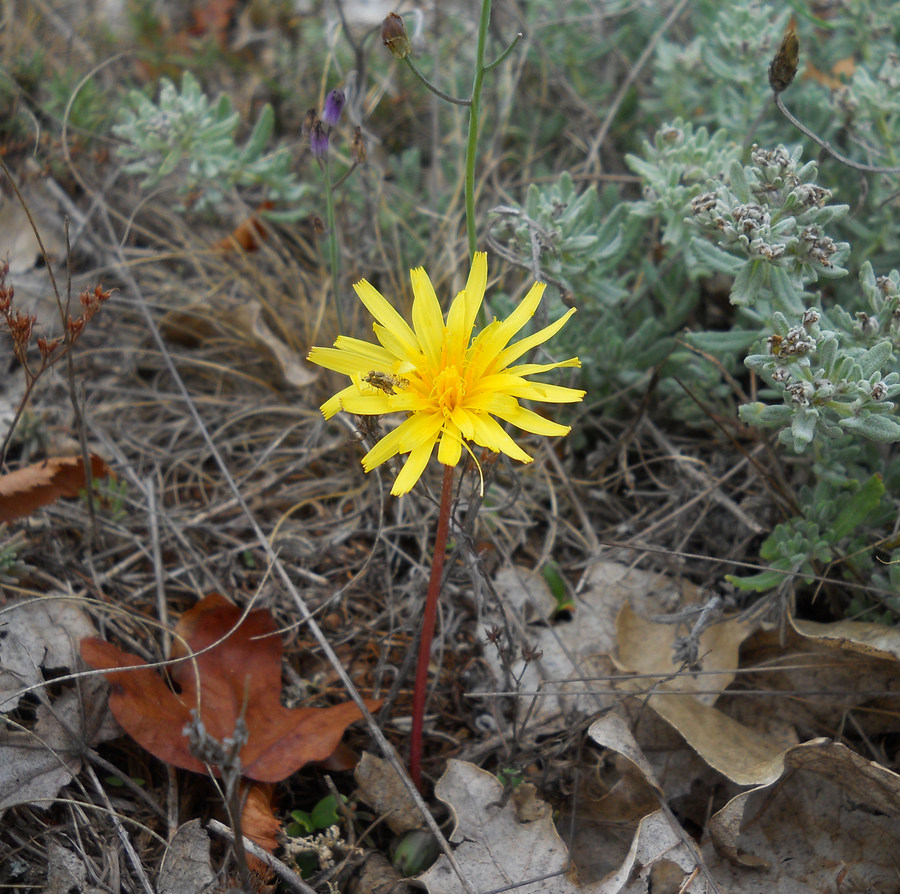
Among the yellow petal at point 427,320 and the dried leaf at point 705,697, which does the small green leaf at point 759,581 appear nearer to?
the dried leaf at point 705,697

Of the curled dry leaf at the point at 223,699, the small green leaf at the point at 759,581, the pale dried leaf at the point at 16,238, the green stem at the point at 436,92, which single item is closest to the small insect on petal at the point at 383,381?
the green stem at the point at 436,92

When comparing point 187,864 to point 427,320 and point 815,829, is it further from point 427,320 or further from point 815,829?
point 815,829

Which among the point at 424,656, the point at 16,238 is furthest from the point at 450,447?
the point at 16,238

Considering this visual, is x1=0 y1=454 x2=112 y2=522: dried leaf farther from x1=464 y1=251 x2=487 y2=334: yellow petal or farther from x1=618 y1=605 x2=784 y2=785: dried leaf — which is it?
x1=618 y1=605 x2=784 y2=785: dried leaf

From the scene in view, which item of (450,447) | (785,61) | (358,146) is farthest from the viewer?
(358,146)

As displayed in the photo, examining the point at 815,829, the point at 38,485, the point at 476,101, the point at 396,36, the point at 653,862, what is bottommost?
the point at 815,829

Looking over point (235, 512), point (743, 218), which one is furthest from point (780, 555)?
point (235, 512)

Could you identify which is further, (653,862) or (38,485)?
(38,485)
